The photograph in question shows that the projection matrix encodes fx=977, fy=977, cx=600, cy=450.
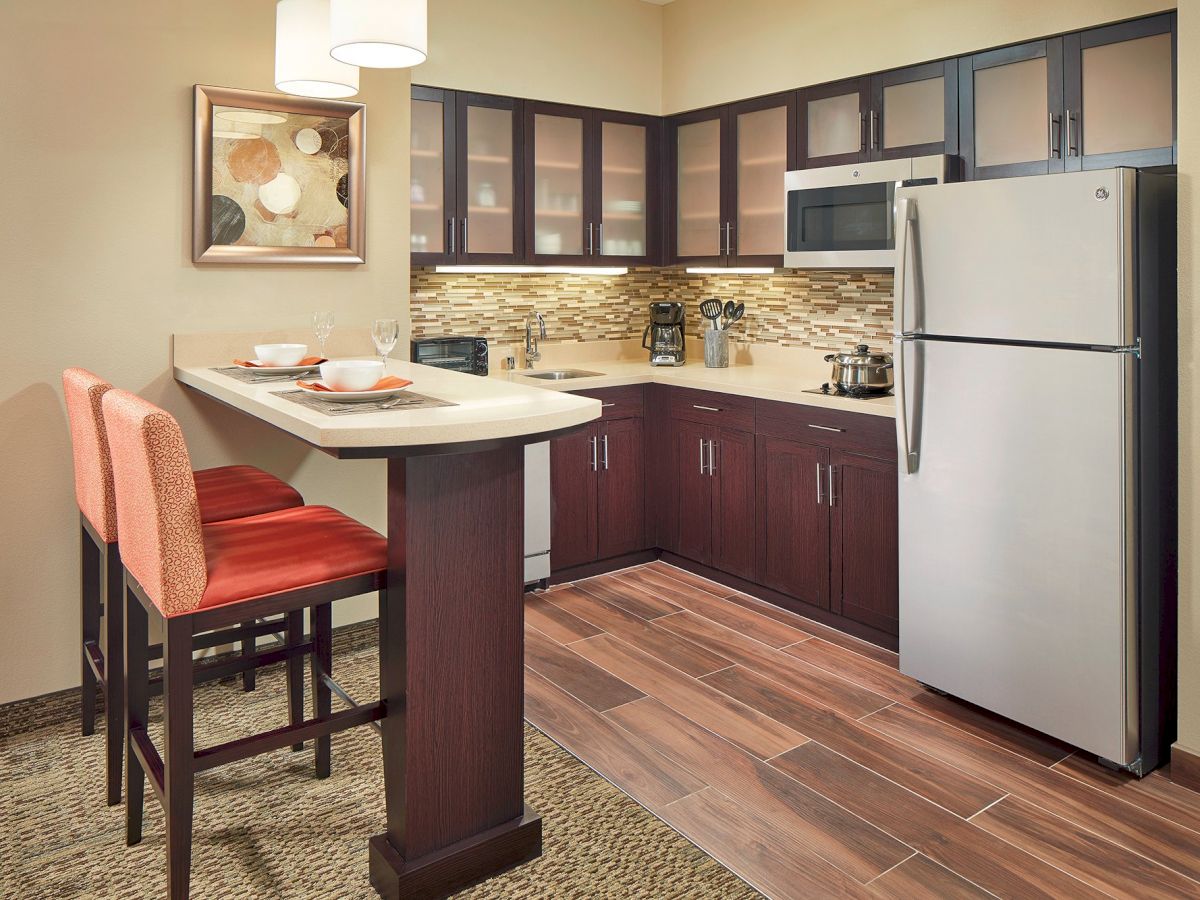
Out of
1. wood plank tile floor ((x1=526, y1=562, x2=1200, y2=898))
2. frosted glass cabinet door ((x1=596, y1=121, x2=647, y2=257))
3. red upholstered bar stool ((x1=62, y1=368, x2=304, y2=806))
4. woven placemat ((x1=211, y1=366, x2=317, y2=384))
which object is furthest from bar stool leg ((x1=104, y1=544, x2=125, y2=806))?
frosted glass cabinet door ((x1=596, y1=121, x2=647, y2=257))

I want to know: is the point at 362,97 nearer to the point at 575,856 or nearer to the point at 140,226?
the point at 140,226

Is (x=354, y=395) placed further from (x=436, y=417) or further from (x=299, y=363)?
(x=299, y=363)

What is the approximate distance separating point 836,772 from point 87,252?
8.73ft

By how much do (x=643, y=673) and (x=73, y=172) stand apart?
7.83ft

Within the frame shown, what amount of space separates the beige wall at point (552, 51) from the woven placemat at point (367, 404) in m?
2.22

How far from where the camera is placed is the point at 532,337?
4.75 meters

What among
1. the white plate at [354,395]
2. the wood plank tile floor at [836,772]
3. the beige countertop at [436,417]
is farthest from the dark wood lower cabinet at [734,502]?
the white plate at [354,395]

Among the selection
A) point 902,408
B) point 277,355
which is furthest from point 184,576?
point 902,408

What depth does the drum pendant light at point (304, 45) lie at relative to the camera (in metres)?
2.61

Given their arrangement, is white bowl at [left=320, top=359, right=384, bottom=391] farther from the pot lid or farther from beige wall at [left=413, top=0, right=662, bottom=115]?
beige wall at [left=413, top=0, right=662, bottom=115]

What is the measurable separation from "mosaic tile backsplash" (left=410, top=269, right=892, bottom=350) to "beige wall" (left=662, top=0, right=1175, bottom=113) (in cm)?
86

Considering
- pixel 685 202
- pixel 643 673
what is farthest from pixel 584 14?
pixel 643 673

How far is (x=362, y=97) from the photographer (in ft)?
11.1

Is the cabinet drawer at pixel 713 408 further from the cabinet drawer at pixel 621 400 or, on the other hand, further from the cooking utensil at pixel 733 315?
the cooking utensil at pixel 733 315
